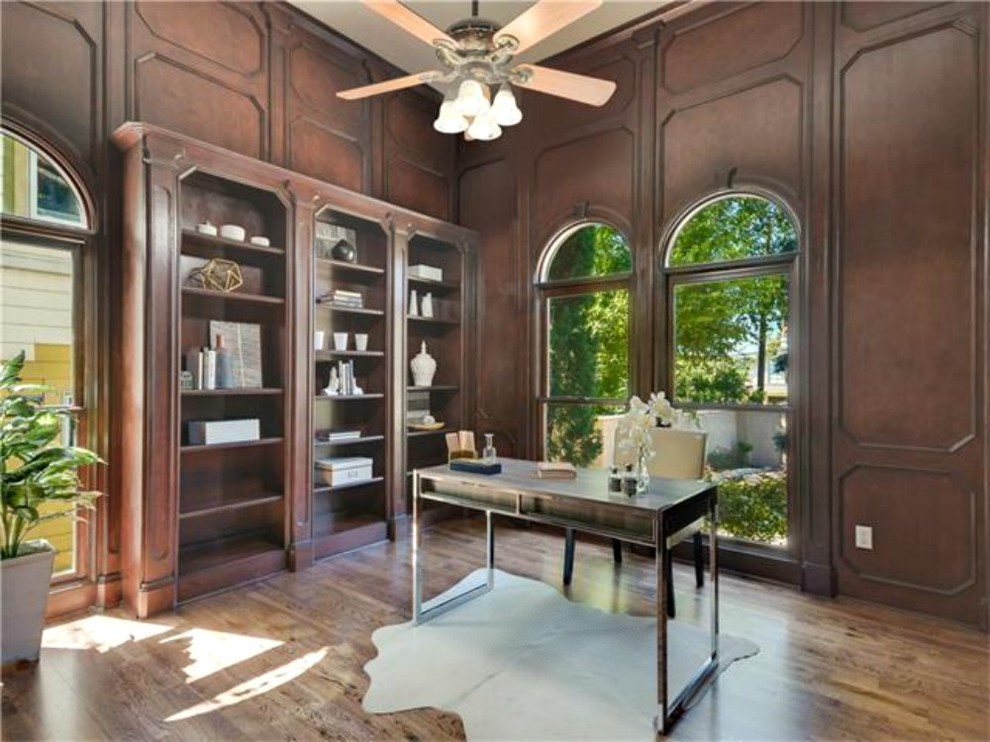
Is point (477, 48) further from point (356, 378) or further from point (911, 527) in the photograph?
point (911, 527)

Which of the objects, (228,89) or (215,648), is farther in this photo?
(228,89)

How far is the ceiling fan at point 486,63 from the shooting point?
2091 mm

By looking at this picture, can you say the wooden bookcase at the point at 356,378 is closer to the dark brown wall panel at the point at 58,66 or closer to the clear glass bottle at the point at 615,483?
the dark brown wall panel at the point at 58,66

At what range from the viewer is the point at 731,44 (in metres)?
3.66

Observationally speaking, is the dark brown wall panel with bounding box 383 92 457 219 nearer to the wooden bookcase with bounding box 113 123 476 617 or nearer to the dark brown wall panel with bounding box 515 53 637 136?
the wooden bookcase with bounding box 113 123 476 617

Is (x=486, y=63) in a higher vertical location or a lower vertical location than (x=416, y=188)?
lower

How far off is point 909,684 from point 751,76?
341cm

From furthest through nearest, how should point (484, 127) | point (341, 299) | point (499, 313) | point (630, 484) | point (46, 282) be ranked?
point (499, 313), point (341, 299), point (46, 282), point (484, 127), point (630, 484)

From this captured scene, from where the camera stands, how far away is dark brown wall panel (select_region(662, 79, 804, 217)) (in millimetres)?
3426

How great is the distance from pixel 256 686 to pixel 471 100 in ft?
8.31

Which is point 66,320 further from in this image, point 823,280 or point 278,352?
point 823,280

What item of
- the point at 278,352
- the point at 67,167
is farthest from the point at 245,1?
the point at 278,352

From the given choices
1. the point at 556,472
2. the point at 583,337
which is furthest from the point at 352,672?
the point at 583,337

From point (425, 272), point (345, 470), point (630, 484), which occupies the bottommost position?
point (345, 470)
